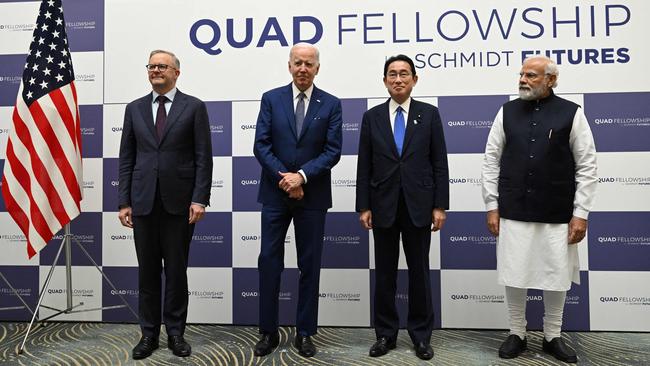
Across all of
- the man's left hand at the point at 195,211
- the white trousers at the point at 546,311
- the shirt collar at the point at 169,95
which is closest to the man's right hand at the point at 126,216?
the man's left hand at the point at 195,211

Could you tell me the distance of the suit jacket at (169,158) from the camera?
2344 millimetres

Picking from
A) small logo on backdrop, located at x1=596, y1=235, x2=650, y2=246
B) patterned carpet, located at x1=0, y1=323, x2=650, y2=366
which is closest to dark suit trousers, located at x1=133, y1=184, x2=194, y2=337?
patterned carpet, located at x1=0, y1=323, x2=650, y2=366

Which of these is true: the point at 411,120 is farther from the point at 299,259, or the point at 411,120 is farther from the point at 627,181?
the point at 627,181

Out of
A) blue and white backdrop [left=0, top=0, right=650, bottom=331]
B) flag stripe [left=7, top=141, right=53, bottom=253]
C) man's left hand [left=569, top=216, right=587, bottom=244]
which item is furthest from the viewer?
blue and white backdrop [left=0, top=0, right=650, bottom=331]

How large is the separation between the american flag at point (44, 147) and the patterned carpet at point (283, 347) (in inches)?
21.9

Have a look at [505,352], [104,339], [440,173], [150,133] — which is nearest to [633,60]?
[440,173]

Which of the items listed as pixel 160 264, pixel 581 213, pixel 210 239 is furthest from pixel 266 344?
pixel 581 213

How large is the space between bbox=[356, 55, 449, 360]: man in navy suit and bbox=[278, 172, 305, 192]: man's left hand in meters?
0.34

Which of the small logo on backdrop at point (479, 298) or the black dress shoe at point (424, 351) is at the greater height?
the small logo on backdrop at point (479, 298)

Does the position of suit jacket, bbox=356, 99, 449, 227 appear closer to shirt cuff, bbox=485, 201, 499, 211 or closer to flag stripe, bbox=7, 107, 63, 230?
shirt cuff, bbox=485, 201, 499, 211

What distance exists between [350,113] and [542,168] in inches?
48.1

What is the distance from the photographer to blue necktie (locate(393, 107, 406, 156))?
94.4 inches

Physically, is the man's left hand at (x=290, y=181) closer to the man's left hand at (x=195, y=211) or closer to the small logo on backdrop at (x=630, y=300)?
the man's left hand at (x=195, y=211)

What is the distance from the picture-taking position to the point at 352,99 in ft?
9.90
